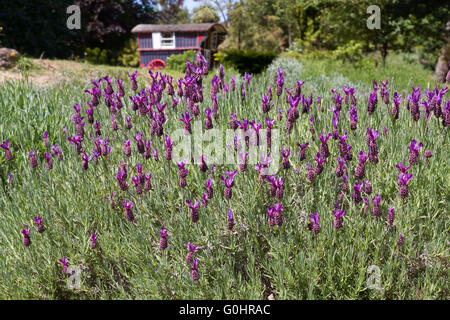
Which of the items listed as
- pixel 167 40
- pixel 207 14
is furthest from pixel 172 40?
pixel 207 14

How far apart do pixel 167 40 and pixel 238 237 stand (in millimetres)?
17654

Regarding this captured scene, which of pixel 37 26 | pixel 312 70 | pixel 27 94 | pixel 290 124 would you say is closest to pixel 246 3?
pixel 37 26

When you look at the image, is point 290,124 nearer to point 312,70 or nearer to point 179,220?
point 179,220

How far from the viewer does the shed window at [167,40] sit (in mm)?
18700

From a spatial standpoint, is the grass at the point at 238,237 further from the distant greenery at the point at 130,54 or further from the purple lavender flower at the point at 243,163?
the distant greenery at the point at 130,54

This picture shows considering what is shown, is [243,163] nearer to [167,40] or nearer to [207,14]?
[167,40]

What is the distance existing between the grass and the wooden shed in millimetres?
15350

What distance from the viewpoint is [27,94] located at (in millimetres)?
4832

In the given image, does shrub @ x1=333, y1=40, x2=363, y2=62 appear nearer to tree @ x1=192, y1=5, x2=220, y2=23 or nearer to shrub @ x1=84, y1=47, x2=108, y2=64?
shrub @ x1=84, y1=47, x2=108, y2=64

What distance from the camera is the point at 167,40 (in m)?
18.8

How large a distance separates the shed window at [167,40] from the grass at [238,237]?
647 inches

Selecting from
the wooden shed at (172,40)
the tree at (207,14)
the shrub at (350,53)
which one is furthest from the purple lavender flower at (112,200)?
the tree at (207,14)

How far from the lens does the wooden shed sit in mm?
18109
